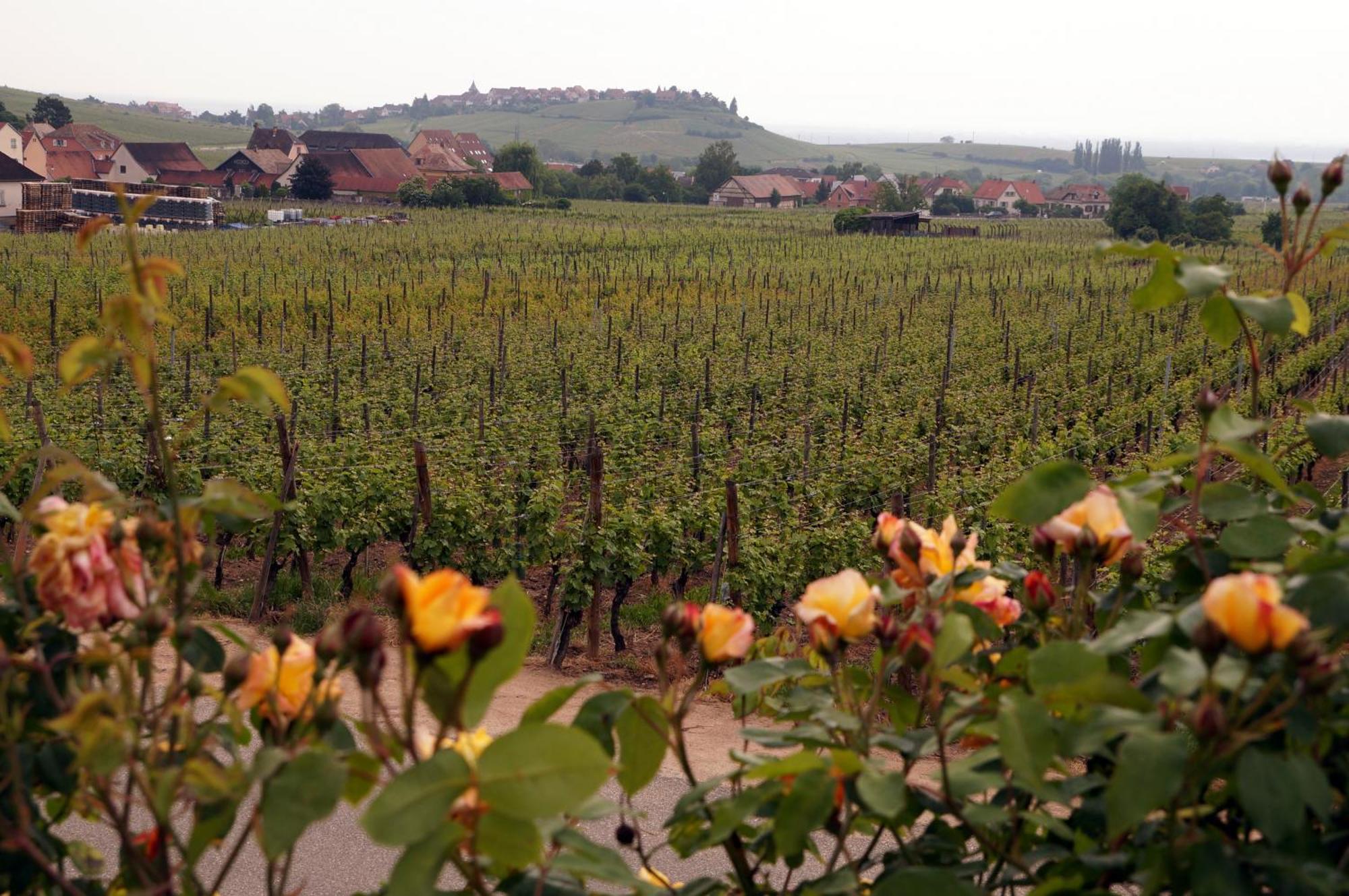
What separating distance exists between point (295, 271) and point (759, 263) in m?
14.5

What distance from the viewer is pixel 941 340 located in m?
20.0

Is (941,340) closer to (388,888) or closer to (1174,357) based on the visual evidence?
(1174,357)

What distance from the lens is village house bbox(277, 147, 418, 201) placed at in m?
64.8

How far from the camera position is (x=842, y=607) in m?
1.29

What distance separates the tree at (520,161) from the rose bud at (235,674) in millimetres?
76327

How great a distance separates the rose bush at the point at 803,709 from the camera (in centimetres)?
94

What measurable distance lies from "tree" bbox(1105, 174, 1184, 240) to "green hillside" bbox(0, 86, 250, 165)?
72203 millimetres

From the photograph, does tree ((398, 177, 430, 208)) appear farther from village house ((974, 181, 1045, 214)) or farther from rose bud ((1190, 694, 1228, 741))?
rose bud ((1190, 694, 1228, 741))

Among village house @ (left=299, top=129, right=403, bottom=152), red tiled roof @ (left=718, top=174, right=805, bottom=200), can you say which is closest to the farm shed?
red tiled roof @ (left=718, top=174, right=805, bottom=200)

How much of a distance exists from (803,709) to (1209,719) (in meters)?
0.49

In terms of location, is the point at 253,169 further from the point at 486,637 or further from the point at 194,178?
the point at 486,637

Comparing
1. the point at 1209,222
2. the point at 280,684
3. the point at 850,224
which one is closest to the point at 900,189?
the point at 850,224

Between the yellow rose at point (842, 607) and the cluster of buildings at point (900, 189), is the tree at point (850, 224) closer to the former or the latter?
the cluster of buildings at point (900, 189)

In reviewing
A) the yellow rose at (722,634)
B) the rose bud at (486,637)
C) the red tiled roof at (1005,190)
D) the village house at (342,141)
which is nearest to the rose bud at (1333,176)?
the yellow rose at (722,634)
